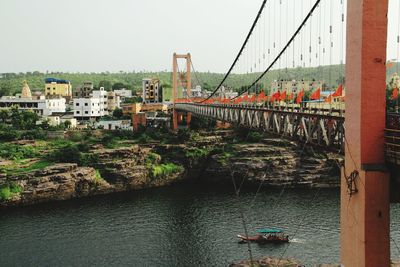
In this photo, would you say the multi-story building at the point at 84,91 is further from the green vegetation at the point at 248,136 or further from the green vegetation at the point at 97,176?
the green vegetation at the point at 97,176

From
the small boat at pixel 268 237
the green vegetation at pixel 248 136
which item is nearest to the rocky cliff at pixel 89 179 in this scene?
the green vegetation at pixel 248 136

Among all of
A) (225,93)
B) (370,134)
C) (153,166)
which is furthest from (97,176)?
(370,134)

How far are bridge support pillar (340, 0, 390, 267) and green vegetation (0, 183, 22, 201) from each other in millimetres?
28047

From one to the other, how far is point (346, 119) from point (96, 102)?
178ft

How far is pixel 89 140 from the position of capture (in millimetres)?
42438

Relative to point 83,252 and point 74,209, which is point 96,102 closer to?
point 74,209

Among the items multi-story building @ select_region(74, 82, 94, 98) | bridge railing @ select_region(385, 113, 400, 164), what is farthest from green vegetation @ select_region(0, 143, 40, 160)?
bridge railing @ select_region(385, 113, 400, 164)

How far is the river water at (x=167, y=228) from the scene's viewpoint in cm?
2197

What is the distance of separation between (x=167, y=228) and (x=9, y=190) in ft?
40.5

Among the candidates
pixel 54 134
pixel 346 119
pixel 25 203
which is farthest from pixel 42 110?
pixel 346 119

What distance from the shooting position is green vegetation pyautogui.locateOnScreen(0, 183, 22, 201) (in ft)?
104

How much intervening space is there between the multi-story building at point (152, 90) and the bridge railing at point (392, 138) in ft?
218

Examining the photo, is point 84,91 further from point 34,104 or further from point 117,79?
point 117,79

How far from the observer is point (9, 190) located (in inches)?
1268
